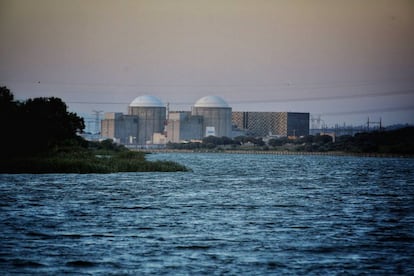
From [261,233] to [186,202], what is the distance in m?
12.7

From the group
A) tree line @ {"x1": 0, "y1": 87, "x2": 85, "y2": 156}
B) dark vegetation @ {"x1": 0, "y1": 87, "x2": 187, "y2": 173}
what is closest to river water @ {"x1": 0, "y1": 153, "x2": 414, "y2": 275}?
dark vegetation @ {"x1": 0, "y1": 87, "x2": 187, "y2": 173}

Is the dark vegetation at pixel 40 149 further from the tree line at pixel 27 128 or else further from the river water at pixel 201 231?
the river water at pixel 201 231

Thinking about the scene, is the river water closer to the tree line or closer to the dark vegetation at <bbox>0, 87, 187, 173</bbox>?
the dark vegetation at <bbox>0, 87, 187, 173</bbox>

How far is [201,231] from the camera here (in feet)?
93.5

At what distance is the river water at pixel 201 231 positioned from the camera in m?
22.0

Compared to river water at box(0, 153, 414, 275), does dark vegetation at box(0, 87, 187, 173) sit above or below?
above

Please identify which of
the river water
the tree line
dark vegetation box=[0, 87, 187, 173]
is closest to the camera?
the river water

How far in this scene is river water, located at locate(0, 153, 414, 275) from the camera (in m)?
22.0

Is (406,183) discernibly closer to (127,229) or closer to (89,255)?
(127,229)

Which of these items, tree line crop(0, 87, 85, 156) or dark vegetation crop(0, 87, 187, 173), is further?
tree line crop(0, 87, 85, 156)

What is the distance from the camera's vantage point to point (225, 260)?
2255 centimetres

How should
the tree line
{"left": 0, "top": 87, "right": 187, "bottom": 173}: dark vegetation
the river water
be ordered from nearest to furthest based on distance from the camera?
the river water
{"left": 0, "top": 87, "right": 187, "bottom": 173}: dark vegetation
the tree line

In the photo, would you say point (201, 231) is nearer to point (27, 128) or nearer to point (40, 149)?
point (27, 128)

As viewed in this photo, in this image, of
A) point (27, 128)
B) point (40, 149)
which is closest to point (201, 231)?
point (27, 128)
